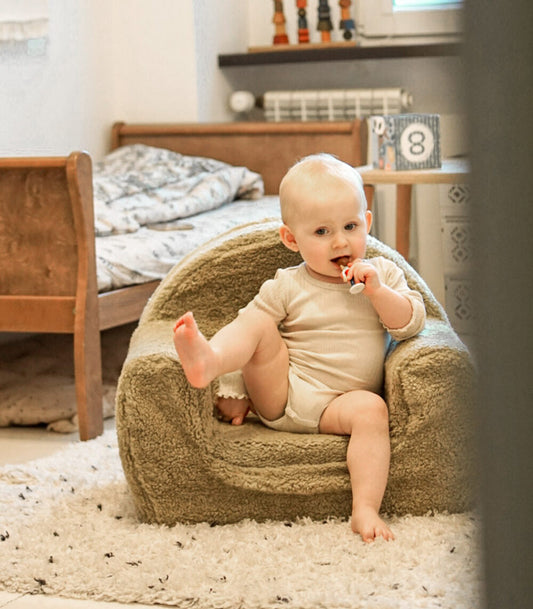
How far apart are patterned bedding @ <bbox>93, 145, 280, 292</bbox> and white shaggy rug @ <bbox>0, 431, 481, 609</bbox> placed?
96 cm

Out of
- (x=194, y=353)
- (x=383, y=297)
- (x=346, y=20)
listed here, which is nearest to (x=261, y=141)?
(x=346, y=20)

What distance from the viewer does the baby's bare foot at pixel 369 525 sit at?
1517 millimetres

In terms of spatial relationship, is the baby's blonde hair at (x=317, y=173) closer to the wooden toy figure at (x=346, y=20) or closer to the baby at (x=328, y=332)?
the baby at (x=328, y=332)

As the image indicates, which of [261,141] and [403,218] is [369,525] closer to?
[403,218]

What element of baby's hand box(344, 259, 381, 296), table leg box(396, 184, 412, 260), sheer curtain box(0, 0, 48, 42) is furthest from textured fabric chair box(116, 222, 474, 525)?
sheer curtain box(0, 0, 48, 42)

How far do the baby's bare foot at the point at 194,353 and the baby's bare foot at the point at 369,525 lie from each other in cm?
33

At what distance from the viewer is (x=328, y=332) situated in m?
1.68

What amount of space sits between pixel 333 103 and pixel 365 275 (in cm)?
274

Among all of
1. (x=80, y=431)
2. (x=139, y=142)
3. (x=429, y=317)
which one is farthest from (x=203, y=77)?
(x=429, y=317)

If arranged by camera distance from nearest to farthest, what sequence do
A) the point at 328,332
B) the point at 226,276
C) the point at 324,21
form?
the point at 328,332, the point at 226,276, the point at 324,21

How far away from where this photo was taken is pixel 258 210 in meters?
3.49

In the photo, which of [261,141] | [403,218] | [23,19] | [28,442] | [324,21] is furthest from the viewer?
[324,21]

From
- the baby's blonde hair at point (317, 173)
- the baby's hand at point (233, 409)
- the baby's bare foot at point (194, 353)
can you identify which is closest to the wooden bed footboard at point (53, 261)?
the baby's hand at point (233, 409)

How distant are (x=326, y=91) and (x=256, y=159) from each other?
484 mm
